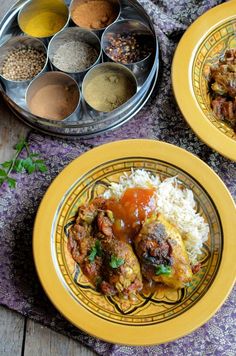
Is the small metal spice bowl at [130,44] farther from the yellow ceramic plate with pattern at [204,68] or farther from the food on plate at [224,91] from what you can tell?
the food on plate at [224,91]

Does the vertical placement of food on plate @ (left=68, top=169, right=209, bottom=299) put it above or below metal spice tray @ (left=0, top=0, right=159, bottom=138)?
below

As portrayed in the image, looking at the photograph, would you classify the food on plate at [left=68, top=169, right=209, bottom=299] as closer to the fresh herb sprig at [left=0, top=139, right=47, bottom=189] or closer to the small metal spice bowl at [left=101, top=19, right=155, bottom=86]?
the fresh herb sprig at [left=0, top=139, right=47, bottom=189]

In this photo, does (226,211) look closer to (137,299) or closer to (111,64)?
(137,299)

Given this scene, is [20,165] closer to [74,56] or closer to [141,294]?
[74,56]

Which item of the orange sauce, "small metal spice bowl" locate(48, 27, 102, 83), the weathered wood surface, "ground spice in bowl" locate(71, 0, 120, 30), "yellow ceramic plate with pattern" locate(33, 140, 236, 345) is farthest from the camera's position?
"ground spice in bowl" locate(71, 0, 120, 30)

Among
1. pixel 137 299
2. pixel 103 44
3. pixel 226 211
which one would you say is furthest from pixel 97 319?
pixel 103 44

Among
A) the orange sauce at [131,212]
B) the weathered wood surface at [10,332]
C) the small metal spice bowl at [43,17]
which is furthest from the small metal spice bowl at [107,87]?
the weathered wood surface at [10,332]

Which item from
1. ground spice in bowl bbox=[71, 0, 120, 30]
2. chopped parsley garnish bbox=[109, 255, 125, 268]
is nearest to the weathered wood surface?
chopped parsley garnish bbox=[109, 255, 125, 268]
